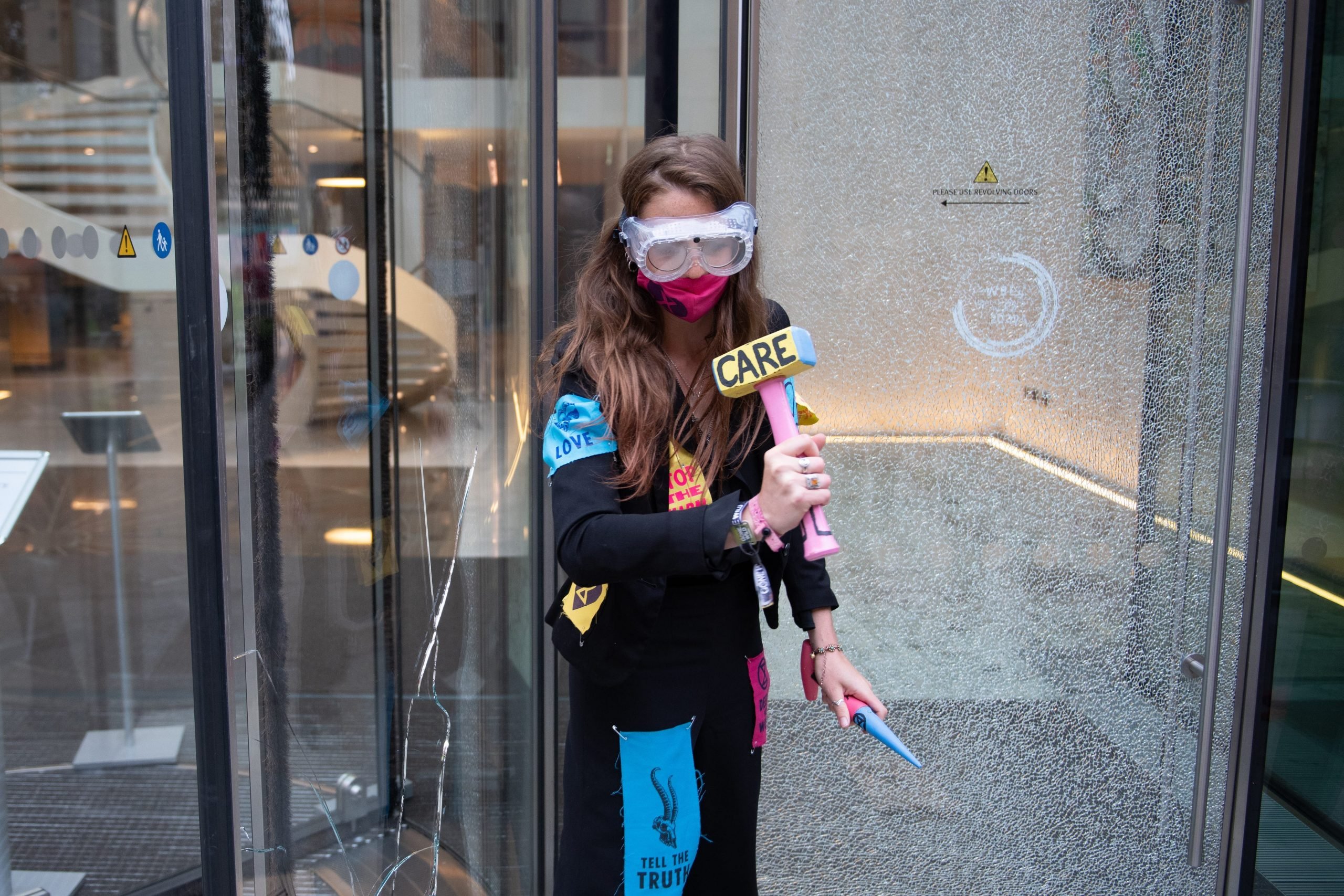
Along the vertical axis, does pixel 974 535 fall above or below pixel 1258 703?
above

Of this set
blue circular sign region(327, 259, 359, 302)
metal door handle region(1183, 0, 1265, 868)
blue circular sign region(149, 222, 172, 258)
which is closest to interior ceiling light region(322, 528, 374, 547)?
blue circular sign region(327, 259, 359, 302)

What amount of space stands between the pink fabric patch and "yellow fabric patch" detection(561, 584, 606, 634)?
25 centimetres

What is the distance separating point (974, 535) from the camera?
2.31m

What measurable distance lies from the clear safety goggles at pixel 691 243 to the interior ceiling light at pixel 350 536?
4.62ft

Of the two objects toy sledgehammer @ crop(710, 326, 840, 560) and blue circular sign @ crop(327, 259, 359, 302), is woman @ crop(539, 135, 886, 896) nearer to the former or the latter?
toy sledgehammer @ crop(710, 326, 840, 560)

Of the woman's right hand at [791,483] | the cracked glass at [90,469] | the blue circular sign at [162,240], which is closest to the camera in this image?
the woman's right hand at [791,483]

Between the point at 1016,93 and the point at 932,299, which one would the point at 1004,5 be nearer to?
the point at 1016,93

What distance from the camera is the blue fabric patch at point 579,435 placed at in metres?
1.37

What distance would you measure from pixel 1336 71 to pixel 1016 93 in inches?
24.1

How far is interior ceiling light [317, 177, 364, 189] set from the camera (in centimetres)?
251

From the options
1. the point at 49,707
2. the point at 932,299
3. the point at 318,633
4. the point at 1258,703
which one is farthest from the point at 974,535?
the point at 49,707

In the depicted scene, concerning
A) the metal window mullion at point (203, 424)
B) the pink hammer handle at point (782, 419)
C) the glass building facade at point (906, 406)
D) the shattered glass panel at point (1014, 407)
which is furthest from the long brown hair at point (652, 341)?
the shattered glass panel at point (1014, 407)

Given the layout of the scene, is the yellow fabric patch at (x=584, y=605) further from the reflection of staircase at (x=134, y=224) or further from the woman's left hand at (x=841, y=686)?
the reflection of staircase at (x=134, y=224)

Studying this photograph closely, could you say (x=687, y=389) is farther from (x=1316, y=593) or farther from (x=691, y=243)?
(x=1316, y=593)
